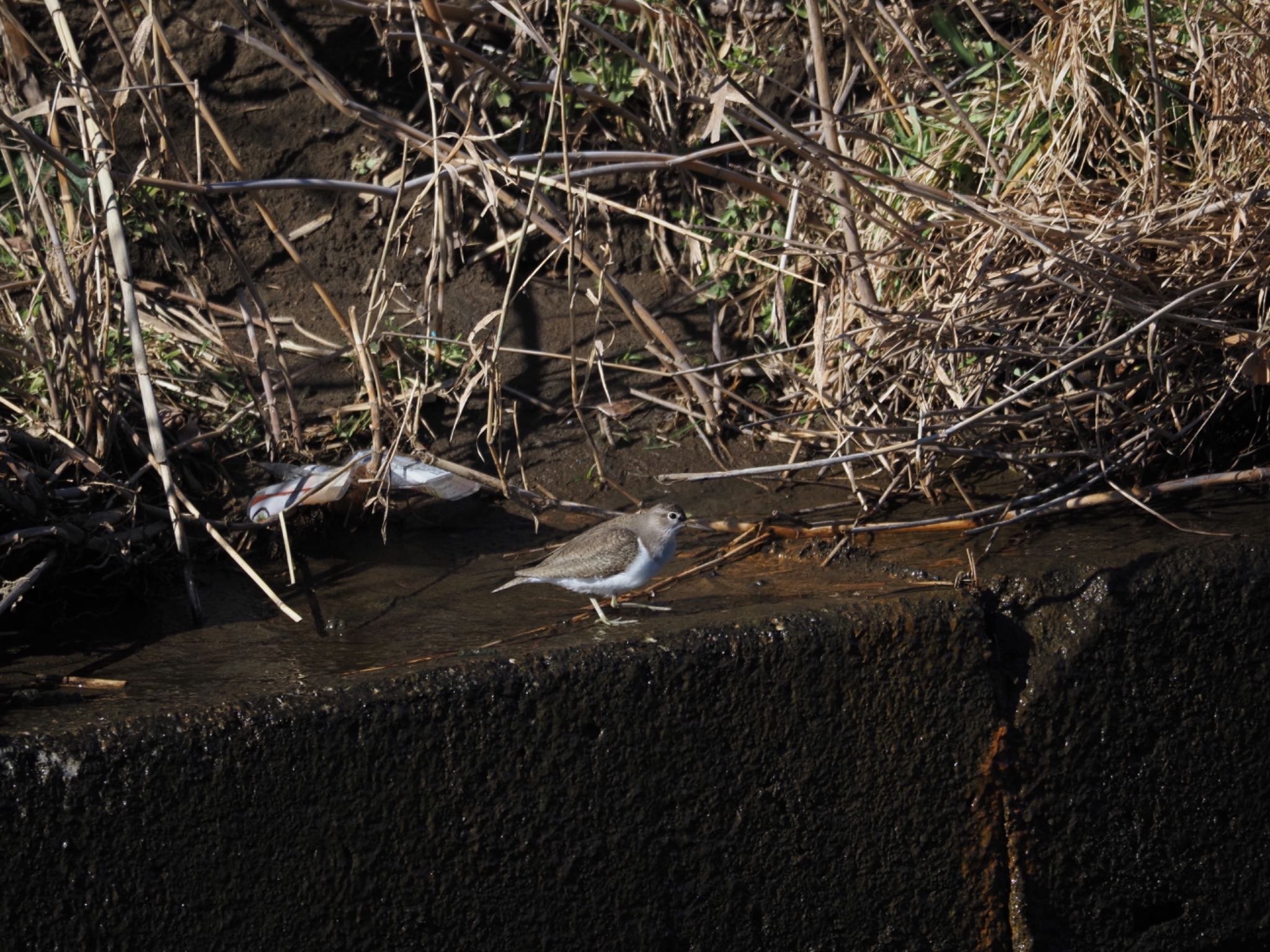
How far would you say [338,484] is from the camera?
4.52m

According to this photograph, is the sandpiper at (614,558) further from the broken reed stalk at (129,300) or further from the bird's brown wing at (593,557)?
the broken reed stalk at (129,300)

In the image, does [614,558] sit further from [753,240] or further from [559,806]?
[753,240]

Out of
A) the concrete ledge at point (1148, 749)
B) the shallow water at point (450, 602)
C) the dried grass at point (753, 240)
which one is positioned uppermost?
the dried grass at point (753, 240)

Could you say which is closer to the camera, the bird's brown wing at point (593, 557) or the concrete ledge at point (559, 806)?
the concrete ledge at point (559, 806)

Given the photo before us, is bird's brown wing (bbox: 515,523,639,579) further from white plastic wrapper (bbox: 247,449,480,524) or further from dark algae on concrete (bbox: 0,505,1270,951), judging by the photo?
white plastic wrapper (bbox: 247,449,480,524)

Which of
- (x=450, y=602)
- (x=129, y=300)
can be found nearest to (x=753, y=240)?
(x=450, y=602)

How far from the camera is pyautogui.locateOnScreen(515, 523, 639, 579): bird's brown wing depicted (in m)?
3.91

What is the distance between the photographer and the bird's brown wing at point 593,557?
3.91 m

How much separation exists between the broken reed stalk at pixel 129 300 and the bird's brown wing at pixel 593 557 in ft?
3.56

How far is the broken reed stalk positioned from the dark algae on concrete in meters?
1.06

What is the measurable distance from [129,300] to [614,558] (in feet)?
5.99

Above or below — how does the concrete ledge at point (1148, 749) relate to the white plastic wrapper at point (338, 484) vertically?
below

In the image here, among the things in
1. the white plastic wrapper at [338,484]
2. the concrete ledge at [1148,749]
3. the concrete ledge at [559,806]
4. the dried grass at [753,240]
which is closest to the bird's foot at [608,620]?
the concrete ledge at [559,806]

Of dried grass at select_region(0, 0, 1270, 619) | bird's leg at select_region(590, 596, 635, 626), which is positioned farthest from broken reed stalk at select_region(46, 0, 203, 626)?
bird's leg at select_region(590, 596, 635, 626)
